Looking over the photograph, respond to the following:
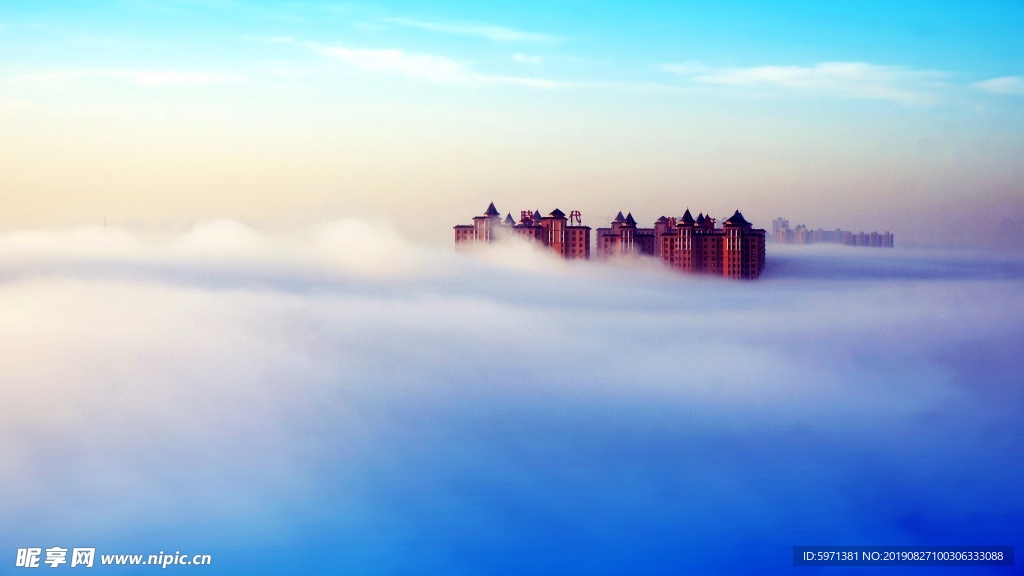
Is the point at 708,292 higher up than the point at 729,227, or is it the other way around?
the point at 729,227

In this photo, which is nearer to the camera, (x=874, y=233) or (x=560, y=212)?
(x=560, y=212)

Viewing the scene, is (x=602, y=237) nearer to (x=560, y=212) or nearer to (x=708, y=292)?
(x=560, y=212)

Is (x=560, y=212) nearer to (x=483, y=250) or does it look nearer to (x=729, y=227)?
(x=483, y=250)

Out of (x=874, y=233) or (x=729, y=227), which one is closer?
(x=729, y=227)

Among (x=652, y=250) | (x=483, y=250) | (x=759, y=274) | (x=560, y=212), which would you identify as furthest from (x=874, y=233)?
(x=483, y=250)

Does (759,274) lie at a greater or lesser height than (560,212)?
lesser

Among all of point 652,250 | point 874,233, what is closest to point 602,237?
point 652,250
